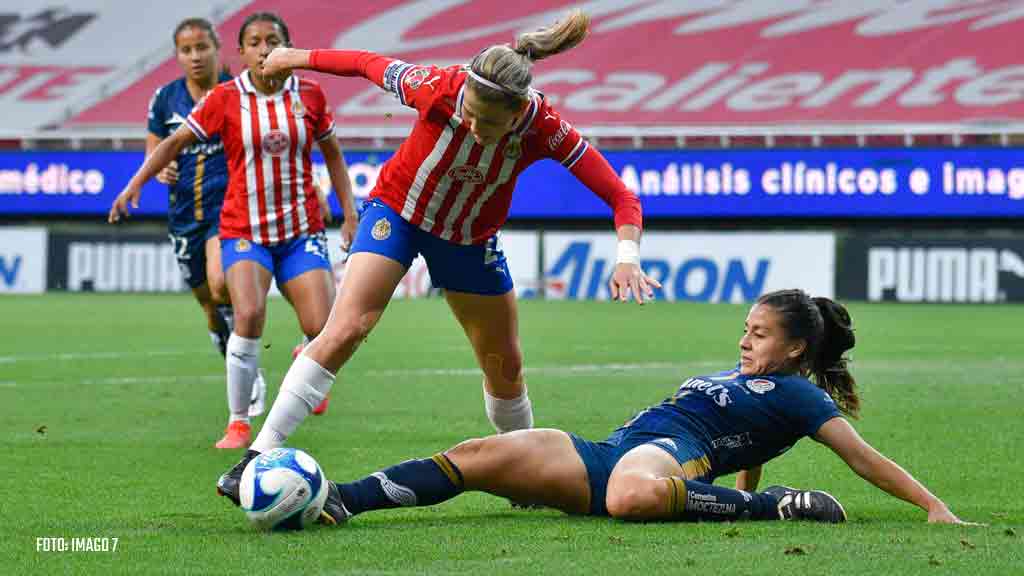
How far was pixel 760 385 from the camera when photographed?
17.3ft

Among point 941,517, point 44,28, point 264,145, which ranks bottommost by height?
point 941,517

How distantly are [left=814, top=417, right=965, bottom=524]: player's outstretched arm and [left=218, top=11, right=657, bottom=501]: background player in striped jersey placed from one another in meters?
0.80

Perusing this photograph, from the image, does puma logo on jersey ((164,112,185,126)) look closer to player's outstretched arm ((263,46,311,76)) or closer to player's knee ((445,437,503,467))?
player's outstretched arm ((263,46,311,76))

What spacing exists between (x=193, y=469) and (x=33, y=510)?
4.30 feet

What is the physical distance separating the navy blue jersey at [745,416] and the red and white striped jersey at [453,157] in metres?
0.68

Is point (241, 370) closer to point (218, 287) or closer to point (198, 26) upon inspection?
point (218, 287)

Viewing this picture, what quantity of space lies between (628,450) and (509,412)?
1.21m

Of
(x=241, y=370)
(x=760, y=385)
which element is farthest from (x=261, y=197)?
(x=760, y=385)

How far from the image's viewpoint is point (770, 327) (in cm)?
534

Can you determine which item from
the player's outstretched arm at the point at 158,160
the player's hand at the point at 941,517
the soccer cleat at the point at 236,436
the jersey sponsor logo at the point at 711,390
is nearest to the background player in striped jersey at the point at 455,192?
the jersey sponsor logo at the point at 711,390

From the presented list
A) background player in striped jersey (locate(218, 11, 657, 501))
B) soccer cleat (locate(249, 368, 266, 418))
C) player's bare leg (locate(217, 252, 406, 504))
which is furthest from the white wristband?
soccer cleat (locate(249, 368, 266, 418))

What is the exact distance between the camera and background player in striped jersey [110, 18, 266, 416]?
28.5 ft

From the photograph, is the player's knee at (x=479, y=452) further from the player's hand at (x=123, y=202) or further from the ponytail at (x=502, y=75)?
the player's hand at (x=123, y=202)

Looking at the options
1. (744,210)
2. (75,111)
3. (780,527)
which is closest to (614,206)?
(780,527)
